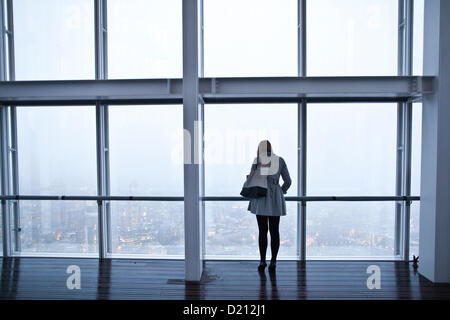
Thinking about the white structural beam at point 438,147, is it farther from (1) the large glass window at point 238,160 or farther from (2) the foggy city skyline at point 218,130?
(1) the large glass window at point 238,160

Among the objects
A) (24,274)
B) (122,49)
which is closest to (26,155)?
(24,274)

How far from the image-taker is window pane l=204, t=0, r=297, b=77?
4.52 metres

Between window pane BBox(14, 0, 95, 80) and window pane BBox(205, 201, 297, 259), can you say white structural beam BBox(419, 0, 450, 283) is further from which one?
window pane BBox(14, 0, 95, 80)

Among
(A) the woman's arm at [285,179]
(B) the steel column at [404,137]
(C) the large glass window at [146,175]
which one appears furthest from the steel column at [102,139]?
(B) the steel column at [404,137]

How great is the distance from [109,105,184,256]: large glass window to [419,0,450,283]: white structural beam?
335 centimetres

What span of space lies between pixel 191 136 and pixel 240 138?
1.11 meters

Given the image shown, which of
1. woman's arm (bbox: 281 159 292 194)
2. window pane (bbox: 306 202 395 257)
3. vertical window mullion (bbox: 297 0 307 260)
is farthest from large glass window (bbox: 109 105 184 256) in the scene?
window pane (bbox: 306 202 395 257)

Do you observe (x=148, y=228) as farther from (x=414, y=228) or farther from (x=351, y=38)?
(x=351, y=38)

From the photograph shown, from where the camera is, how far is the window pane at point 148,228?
15.6ft

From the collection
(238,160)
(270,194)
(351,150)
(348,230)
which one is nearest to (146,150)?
(238,160)

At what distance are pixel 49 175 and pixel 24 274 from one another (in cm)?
148

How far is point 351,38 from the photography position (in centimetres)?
455

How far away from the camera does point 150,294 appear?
136 inches

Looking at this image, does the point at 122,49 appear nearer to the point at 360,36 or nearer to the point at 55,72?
the point at 55,72
